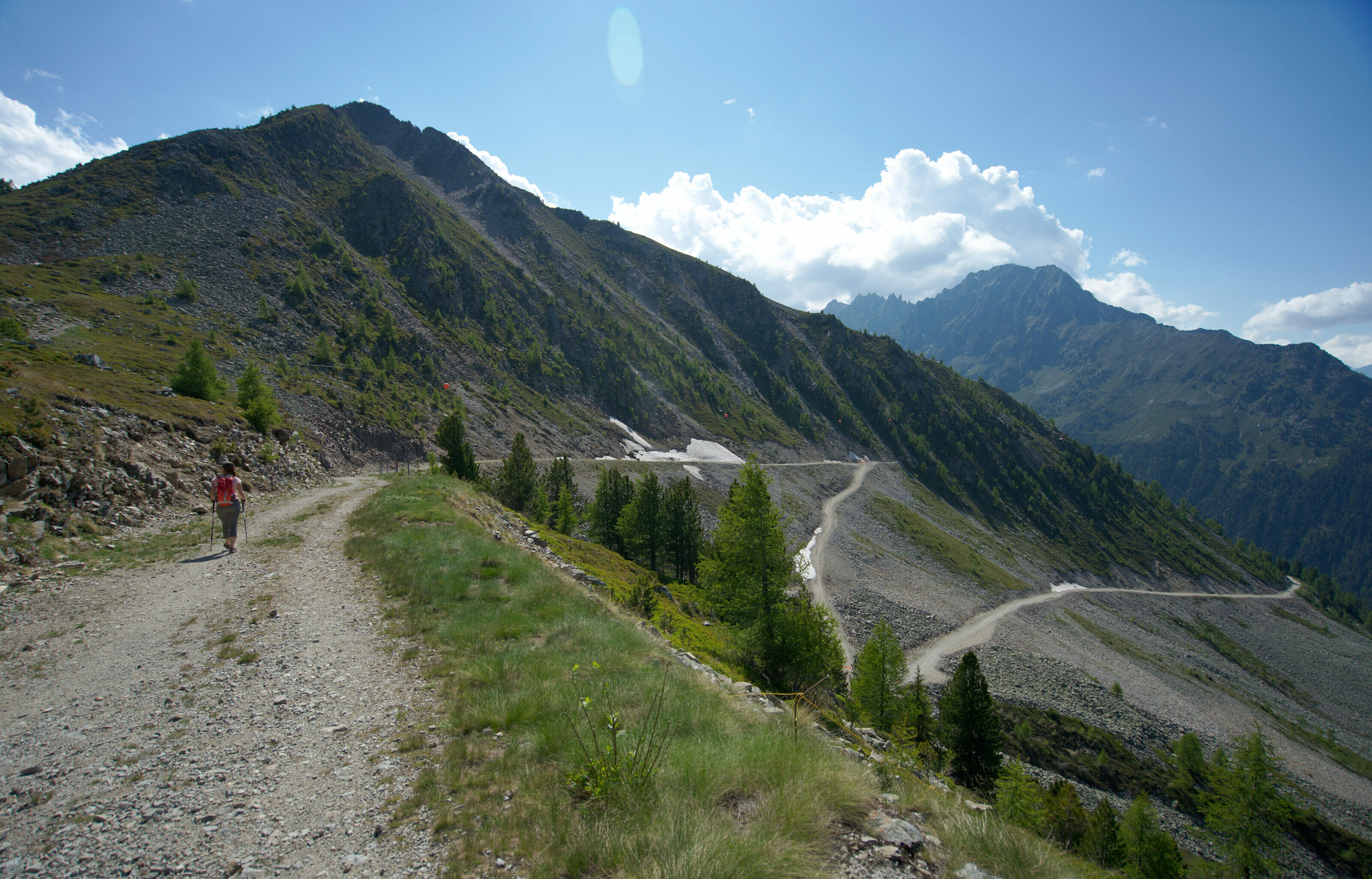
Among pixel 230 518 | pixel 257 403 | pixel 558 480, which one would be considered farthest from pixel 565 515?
pixel 230 518

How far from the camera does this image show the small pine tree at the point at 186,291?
67125 mm

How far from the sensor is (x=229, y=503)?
51.6 ft

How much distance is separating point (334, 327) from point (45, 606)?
3388 inches

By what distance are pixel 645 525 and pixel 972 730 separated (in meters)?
31.4

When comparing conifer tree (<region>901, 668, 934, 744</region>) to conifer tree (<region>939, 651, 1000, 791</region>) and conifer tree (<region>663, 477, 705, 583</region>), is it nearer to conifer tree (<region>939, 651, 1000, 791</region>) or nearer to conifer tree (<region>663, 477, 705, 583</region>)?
conifer tree (<region>939, 651, 1000, 791</region>)

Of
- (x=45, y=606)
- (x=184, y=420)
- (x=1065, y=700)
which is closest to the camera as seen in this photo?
(x=45, y=606)

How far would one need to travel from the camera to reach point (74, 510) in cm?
1461

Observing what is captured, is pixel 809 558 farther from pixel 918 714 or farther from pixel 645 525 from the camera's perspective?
pixel 918 714

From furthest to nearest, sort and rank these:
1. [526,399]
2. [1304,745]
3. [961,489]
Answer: [961,489] < [526,399] < [1304,745]

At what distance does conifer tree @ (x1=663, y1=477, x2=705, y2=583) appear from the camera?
53719mm

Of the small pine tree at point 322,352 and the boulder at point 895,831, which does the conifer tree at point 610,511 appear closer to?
the small pine tree at point 322,352

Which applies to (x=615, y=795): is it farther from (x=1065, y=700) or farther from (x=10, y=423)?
(x=1065, y=700)

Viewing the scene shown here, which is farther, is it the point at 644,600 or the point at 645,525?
the point at 645,525

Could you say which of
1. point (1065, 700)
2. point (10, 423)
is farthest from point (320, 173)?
point (1065, 700)
